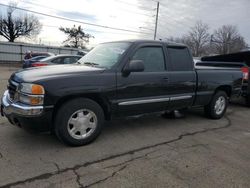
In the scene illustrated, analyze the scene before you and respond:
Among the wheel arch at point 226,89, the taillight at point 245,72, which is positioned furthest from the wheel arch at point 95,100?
the taillight at point 245,72

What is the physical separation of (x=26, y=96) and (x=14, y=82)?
0.53 m

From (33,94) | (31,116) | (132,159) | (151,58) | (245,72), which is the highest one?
(151,58)

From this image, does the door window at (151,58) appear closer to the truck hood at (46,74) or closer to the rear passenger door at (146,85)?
the rear passenger door at (146,85)

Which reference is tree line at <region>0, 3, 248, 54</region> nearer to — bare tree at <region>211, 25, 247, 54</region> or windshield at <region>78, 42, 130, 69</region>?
bare tree at <region>211, 25, 247, 54</region>

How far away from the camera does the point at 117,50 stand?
14.2ft

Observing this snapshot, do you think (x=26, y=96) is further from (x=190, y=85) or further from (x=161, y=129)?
(x=190, y=85)

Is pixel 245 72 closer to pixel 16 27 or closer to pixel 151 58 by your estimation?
pixel 151 58

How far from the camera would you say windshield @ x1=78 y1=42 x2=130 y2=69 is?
4.15m

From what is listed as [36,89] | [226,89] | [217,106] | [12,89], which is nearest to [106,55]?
[36,89]

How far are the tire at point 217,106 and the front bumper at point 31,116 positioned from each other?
4.06 m

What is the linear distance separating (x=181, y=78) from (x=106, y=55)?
5.48 ft

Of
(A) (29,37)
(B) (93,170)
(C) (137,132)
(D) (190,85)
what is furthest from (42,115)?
(A) (29,37)

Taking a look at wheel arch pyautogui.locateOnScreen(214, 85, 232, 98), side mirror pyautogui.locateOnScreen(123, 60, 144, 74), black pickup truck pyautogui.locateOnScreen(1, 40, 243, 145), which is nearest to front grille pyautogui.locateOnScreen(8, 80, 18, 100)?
black pickup truck pyautogui.locateOnScreen(1, 40, 243, 145)

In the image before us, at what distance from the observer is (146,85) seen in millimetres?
4301
